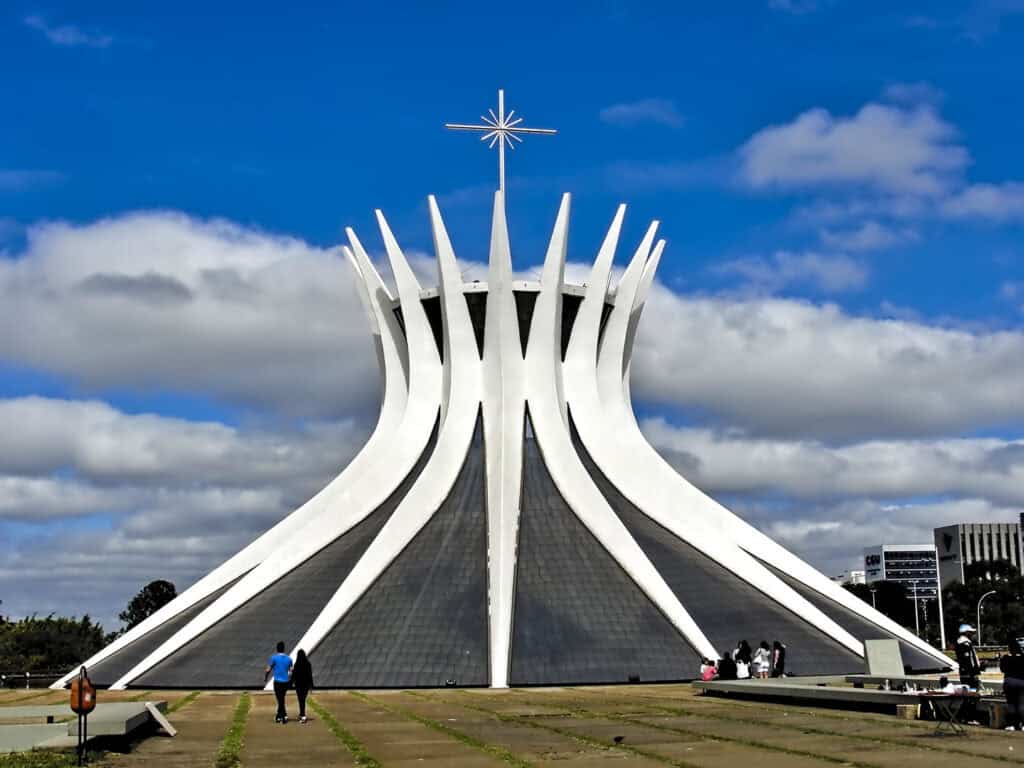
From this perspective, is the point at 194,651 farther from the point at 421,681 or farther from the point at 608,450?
the point at 608,450

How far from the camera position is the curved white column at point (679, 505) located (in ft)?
113

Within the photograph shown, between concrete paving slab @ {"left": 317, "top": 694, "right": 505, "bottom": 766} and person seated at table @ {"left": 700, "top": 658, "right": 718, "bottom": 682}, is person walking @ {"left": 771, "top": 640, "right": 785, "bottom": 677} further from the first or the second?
concrete paving slab @ {"left": 317, "top": 694, "right": 505, "bottom": 766}

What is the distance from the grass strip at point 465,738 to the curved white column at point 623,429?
15.0 m

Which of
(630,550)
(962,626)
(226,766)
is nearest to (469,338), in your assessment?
(630,550)

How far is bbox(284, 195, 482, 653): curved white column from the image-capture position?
32.9m

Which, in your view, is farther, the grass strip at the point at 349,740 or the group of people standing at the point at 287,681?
the group of people standing at the point at 287,681

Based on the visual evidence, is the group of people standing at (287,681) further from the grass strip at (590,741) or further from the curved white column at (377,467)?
the curved white column at (377,467)

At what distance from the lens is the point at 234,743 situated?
15.5m

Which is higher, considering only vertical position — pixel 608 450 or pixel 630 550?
pixel 608 450

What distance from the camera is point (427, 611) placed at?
31.4m

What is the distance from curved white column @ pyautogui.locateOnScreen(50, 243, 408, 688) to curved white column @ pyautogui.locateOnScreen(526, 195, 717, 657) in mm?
5089

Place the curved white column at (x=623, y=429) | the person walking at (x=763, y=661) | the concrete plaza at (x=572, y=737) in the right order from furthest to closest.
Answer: the curved white column at (x=623, y=429) → the person walking at (x=763, y=661) → the concrete plaza at (x=572, y=737)

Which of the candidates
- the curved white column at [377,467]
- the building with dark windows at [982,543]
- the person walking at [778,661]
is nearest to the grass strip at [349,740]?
the person walking at [778,661]

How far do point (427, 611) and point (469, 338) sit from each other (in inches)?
409
